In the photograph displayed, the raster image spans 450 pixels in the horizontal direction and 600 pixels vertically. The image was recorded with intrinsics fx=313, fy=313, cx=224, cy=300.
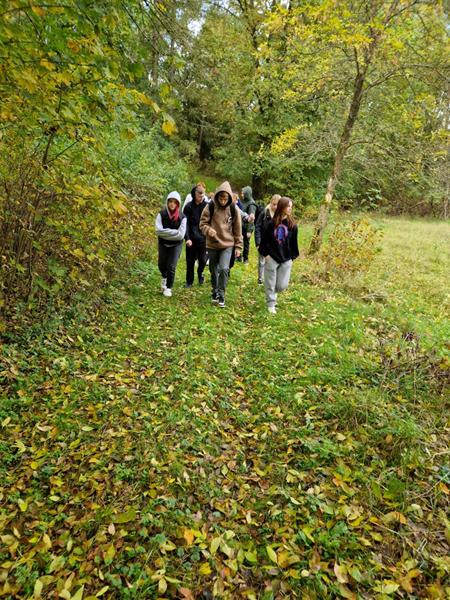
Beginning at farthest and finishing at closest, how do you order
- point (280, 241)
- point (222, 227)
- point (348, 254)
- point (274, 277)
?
point (348, 254)
point (274, 277)
point (222, 227)
point (280, 241)

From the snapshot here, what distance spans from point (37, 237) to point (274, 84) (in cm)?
1301

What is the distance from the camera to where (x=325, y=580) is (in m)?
2.11

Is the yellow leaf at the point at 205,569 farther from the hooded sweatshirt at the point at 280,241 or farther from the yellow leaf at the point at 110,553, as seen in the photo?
the hooded sweatshirt at the point at 280,241

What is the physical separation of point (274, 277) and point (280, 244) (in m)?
0.65

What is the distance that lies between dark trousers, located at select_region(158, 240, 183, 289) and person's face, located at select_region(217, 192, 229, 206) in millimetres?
1095

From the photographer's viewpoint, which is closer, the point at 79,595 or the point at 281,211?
the point at 79,595

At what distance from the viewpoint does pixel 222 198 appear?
5.52 meters

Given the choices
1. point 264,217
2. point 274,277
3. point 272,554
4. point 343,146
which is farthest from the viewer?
point 343,146

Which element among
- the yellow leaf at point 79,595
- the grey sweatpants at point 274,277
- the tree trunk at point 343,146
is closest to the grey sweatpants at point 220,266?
the grey sweatpants at point 274,277

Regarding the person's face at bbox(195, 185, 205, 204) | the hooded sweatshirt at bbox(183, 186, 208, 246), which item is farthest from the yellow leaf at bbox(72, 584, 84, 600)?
the person's face at bbox(195, 185, 205, 204)

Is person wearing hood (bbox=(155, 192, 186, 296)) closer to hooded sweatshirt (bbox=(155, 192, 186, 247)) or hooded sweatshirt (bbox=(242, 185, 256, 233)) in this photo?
hooded sweatshirt (bbox=(155, 192, 186, 247))

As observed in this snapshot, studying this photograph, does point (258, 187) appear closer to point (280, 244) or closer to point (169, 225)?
point (169, 225)

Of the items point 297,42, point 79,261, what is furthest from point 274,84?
point 79,261

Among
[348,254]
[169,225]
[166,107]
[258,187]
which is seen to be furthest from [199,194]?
[258,187]
